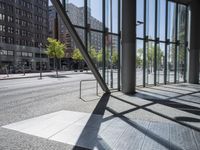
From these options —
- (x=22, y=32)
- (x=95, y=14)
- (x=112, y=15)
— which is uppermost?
(x=22, y=32)

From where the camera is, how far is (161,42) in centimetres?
1641

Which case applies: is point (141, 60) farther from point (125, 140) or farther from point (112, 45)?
point (125, 140)

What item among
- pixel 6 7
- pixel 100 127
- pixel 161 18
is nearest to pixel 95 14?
pixel 161 18

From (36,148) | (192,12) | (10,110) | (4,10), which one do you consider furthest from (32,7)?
(36,148)

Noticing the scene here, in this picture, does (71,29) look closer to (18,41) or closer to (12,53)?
(12,53)

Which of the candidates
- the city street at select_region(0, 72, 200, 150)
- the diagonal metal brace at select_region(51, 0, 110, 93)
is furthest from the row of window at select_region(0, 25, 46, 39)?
the city street at select_region(0, 72, 200, 150)

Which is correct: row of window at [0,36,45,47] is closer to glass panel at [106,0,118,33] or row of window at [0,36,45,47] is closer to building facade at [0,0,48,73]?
building facade at [0,0,48,73]

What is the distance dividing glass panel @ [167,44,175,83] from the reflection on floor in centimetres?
982

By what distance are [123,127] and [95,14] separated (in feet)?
26.3

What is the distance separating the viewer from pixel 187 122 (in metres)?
6.15

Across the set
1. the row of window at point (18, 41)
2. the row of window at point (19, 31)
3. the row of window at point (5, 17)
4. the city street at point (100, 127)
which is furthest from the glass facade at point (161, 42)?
the row of window at point (5, 17)

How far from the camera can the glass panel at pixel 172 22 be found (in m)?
17.0

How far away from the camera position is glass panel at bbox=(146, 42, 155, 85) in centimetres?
1541

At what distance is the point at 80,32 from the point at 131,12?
310 cm
